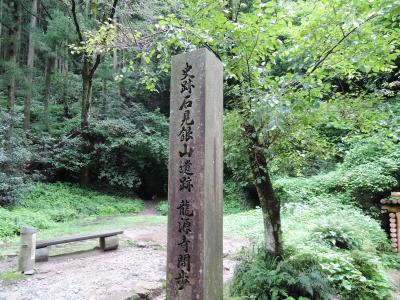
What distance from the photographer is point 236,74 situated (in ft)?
14.7

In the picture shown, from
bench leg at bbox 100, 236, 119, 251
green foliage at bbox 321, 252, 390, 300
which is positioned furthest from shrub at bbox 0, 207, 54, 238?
green foliage at bbox 321, 252, 390, 300

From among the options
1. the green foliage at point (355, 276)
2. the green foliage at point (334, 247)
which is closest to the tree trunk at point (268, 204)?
the green foliage at point (334, 247)

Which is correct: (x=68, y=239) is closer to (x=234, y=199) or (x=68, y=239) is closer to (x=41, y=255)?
(x=41, y=255)

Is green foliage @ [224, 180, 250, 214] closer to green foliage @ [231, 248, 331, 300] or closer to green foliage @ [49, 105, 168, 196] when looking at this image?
green foliage @ [49, 105, 168, 196]

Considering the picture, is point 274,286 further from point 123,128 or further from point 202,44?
point 123,128

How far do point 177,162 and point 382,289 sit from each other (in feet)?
12.3

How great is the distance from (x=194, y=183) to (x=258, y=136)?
1681 mm

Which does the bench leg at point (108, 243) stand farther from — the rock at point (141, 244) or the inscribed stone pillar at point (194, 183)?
the inscribed stone pillar at point (194, 183)

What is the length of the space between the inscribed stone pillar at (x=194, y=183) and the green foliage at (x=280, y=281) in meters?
0.93

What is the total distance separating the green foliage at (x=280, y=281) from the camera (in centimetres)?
400

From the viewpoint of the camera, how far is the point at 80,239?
6352 mm

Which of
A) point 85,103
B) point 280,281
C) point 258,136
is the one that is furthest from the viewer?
point 85,103

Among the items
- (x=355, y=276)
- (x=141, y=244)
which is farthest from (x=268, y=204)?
(x=141, y=244)

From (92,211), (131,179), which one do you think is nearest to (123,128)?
(131,179)
